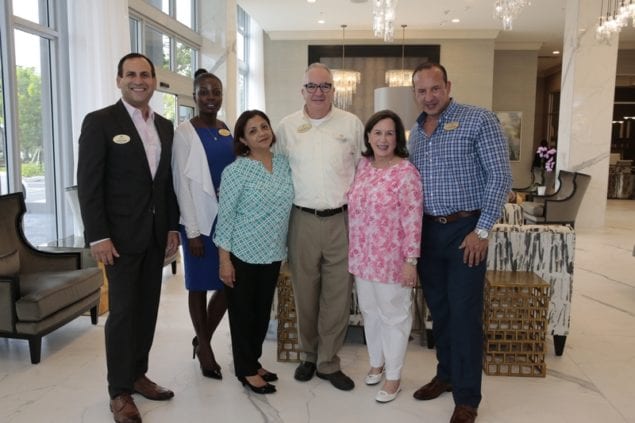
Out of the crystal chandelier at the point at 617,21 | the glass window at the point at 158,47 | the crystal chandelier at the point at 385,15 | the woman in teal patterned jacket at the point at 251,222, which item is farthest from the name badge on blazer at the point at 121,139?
the crystal chandelier at the point at 617,21

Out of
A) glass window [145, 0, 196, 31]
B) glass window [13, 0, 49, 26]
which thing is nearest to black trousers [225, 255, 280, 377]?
glass window [13, 0, 49, 26]

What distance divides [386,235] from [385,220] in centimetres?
8

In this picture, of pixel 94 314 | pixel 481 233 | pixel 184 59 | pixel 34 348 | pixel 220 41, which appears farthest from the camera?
pixel 220 41

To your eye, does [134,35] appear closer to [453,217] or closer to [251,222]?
[251,222]

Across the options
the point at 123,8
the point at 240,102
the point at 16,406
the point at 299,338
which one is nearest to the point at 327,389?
the point at 299,338

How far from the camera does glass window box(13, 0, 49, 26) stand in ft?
16.3

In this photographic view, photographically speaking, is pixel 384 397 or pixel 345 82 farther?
pixel 345 82

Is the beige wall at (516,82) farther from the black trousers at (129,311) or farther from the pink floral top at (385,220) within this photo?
the black trousers at (129,311)

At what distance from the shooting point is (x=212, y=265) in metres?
3.08

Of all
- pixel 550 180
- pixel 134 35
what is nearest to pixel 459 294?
pixel 134 35

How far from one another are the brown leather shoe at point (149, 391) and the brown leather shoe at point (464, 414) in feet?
4.98

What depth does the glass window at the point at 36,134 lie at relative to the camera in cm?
516

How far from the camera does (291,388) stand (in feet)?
A: 10.1

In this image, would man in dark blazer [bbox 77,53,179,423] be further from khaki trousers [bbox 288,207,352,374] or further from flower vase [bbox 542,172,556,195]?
flower vase [bbox 542,172,556,195]
